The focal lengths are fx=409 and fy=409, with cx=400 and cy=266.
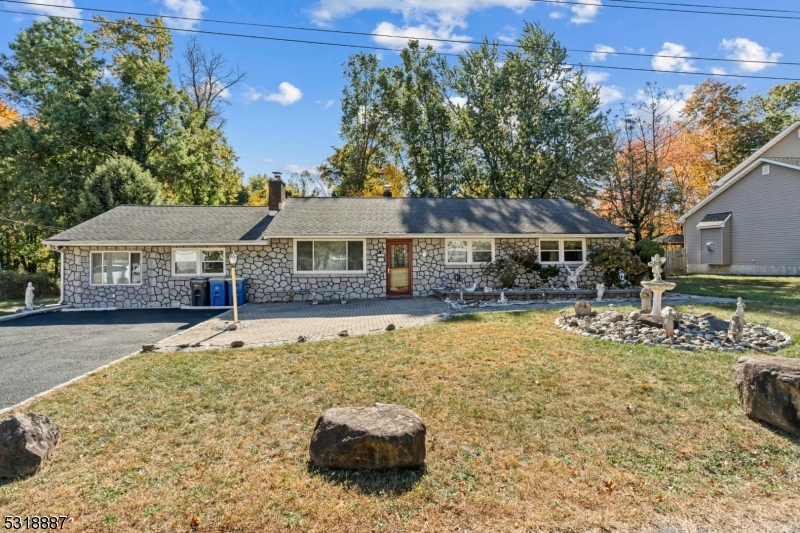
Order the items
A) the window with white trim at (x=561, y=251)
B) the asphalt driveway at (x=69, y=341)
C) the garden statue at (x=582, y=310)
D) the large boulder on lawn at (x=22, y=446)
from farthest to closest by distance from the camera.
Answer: the window with white trim at (x=561, y=251) → the garden statue at (x=582, y=310) → the asphalt driveway at (x=69, y=341) → the large boulder on lawn at (x=22, y=446)

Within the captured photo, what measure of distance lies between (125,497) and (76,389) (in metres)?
2.95

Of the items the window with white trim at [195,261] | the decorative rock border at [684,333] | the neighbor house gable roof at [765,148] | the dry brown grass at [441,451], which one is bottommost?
the dry brown grass at [441,451]

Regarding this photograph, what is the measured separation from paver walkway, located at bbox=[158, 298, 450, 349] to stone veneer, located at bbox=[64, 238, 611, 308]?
840mm

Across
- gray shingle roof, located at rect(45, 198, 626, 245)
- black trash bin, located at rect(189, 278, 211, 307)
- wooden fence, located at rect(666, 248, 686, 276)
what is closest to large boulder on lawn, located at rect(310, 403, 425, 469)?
gray shingle roof, located at rect(45, 198, 626, 245)

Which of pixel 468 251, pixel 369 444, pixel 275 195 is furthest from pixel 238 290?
pixel 369 444

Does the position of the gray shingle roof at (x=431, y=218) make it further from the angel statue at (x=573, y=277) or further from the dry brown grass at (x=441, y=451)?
the dry brown grass at (x=441, y=451)

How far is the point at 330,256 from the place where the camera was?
47.3 ft

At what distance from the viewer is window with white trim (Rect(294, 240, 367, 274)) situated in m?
14.3

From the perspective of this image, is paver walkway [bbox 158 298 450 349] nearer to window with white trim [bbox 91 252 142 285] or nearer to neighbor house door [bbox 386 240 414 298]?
neighbor house door [bbox 386 240 414 298]

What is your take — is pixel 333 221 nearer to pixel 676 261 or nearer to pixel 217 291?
pixel 217 291

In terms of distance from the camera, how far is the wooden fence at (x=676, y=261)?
78.8ft

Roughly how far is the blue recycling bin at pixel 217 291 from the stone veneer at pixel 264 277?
850mm

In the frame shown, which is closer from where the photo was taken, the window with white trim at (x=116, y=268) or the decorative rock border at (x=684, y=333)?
the decorative rock border at (x=684, y=333)

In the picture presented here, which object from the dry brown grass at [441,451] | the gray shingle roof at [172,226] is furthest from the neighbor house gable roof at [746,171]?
the gray shingle roof at [172,226]
